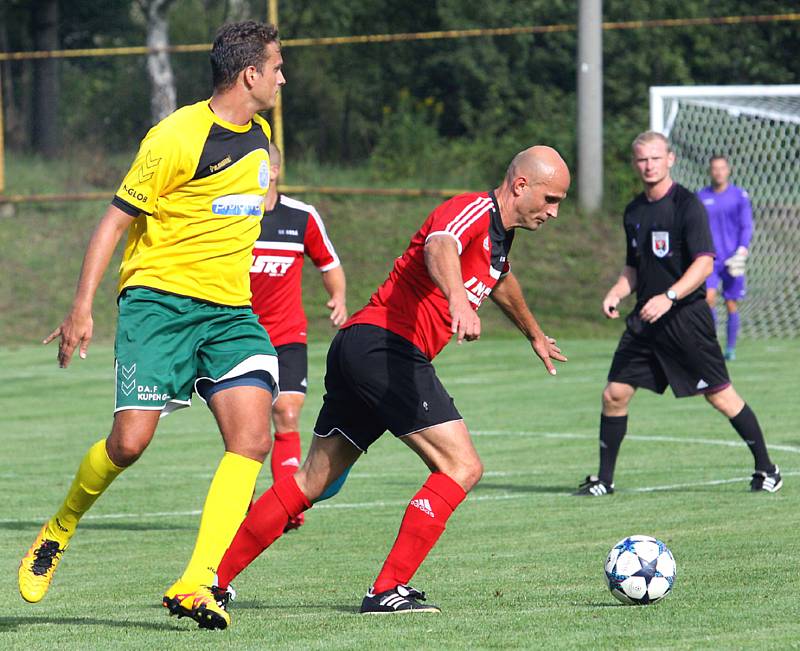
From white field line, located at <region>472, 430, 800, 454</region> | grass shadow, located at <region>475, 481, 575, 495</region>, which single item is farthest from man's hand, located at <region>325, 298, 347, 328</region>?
white field line, located at <region>472, 430, 800, 454</region>

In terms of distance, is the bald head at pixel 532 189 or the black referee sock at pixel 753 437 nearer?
the bald head at pixel 532 189

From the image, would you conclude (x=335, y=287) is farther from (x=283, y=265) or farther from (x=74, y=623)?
(x=74, y=623)

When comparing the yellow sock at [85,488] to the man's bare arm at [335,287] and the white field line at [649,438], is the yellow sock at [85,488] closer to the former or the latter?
the man's bare arm at [335,287]

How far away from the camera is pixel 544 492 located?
32.3 ft

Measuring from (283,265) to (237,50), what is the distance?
3190 mm

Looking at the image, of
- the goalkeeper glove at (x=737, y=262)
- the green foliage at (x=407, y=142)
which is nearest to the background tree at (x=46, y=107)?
the green foliage at (x=407, y=142)

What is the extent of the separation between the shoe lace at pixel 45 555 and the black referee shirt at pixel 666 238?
4.59 metres

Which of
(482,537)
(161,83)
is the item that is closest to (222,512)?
(482,537)

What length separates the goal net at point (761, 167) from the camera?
22.4 metres

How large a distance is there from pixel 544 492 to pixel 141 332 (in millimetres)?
4379

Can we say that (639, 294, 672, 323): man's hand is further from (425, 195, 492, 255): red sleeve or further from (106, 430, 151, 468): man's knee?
(106, 430, 151, 468): man's knee

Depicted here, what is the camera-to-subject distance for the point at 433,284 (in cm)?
616

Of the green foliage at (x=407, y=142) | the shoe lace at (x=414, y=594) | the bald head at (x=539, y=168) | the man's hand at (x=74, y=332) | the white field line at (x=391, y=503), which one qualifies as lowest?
the green foliage at (x=407, y=142)

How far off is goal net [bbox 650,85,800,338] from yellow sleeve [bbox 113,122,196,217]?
55.7 ft
